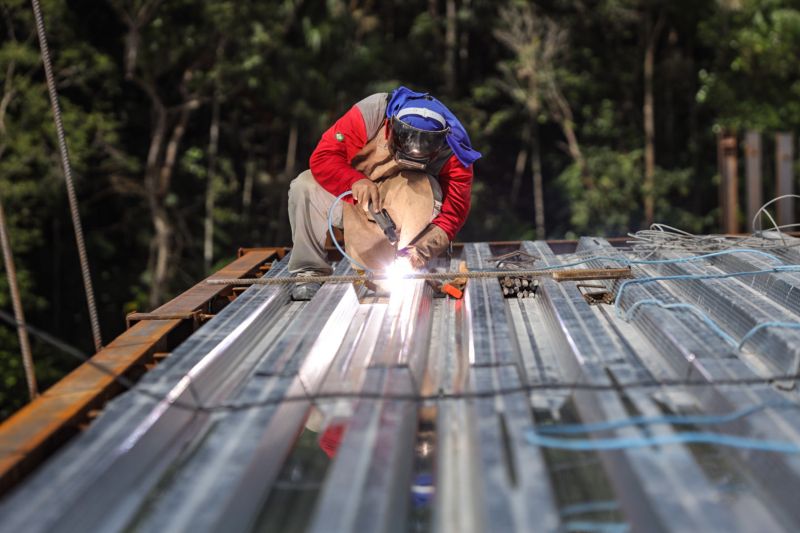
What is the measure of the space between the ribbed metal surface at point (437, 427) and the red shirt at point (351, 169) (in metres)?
0.97

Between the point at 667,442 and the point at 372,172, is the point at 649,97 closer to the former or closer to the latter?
the point at 372,172

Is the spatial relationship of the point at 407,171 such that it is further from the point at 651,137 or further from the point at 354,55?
the point at 651,137

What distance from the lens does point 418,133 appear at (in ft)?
12.4

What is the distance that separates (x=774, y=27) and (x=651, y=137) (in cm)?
402

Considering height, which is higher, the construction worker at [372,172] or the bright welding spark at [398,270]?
the construction worker at [372,172]

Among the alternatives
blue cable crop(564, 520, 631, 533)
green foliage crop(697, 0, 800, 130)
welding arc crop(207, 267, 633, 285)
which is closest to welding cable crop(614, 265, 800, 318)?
welding arc crop(207, 267, 633, 285)

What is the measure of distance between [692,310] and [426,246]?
4.94ft

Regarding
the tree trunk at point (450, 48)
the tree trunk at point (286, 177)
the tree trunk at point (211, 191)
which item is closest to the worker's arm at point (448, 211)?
the tree trunk at point (211, 191)

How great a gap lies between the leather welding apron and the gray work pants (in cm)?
14

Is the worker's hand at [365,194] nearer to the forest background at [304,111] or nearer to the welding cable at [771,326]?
the welding cable at [771,326]

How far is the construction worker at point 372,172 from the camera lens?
4.04 meters

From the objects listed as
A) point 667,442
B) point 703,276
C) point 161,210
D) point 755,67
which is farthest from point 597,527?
point 755,67

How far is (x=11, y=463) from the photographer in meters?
1.96

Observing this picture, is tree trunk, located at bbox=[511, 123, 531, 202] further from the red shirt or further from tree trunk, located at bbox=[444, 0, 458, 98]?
the red shirt
